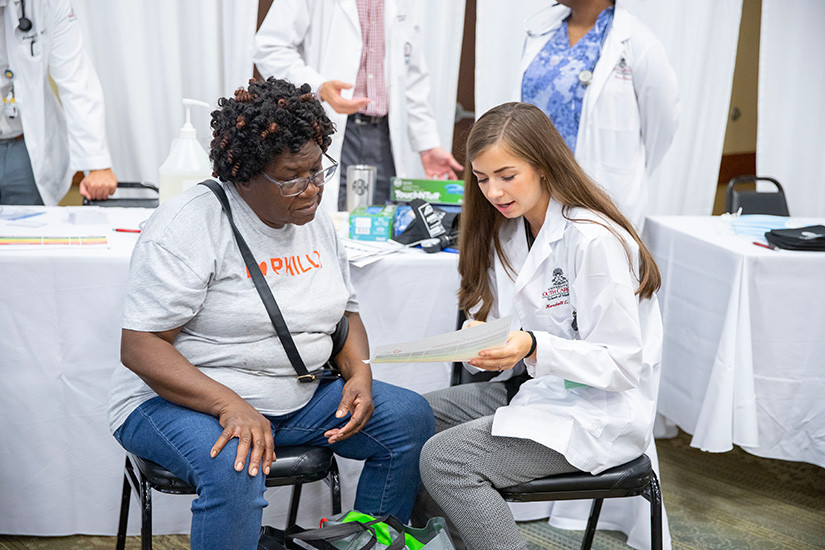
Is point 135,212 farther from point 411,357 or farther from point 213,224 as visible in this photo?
point 411,357

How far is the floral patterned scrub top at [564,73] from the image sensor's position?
248cm

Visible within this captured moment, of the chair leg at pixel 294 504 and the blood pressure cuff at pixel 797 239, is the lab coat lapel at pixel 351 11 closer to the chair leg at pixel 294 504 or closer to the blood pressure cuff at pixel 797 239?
the blood pressure cuff at pixel 797 239

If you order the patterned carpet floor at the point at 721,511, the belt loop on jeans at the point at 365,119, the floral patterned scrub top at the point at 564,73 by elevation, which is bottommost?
the patterned carpet floor at the point at 721,511

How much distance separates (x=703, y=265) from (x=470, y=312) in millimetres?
903

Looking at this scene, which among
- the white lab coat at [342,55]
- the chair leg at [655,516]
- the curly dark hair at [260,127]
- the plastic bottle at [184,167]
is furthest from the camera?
the white lab coat at [342,55]

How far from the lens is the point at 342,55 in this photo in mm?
2789

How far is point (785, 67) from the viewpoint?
3.69 m

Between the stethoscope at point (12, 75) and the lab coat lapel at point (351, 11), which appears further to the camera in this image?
the lab coat lapel at point (351, 11)

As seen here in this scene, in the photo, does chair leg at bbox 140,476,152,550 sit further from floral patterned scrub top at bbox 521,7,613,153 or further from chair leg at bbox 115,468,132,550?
floral patterned scrub top at bbox 521,7,613,153

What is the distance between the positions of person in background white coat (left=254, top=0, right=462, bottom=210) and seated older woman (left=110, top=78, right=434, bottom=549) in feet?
3.99

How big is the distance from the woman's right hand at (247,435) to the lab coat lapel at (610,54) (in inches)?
63.8

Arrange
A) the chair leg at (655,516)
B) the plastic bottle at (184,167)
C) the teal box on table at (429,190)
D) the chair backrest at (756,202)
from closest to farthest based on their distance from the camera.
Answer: the chair leg at (655,516), the plastic bottle at (184,167), the teal box on table at (429,190), the chair backrest at (756,202)

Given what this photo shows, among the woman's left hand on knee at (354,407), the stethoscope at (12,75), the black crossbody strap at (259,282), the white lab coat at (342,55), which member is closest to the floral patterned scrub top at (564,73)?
the white lab coat at (342,55)

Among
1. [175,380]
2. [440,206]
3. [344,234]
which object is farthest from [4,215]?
[440,206]
